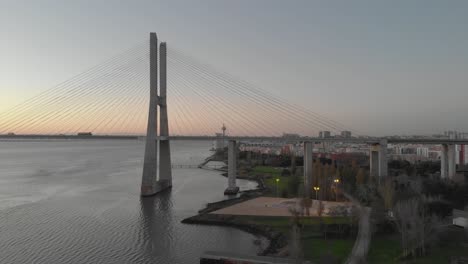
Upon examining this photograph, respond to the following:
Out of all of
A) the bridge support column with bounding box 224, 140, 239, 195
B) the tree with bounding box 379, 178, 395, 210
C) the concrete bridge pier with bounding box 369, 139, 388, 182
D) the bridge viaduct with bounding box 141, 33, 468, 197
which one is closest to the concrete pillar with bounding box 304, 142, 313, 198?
the bridge viaduct with bounding box 141, 33, 468, 197

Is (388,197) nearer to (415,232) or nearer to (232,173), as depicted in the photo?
(415,232)

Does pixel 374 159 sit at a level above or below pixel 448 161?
above

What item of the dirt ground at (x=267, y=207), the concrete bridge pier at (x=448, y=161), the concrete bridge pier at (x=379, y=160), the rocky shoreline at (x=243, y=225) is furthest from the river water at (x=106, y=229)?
the concrete bridge pier at (x=448, y=161)

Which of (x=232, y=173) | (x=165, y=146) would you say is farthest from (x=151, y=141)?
(x=232, y=173)

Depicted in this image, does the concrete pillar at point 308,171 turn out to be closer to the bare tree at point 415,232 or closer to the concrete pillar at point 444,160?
the bare tree at point 415,232

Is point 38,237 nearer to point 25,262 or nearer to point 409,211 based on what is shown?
point 25,262

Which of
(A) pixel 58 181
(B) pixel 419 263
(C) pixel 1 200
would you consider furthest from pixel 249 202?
(A) pixel 58 181
